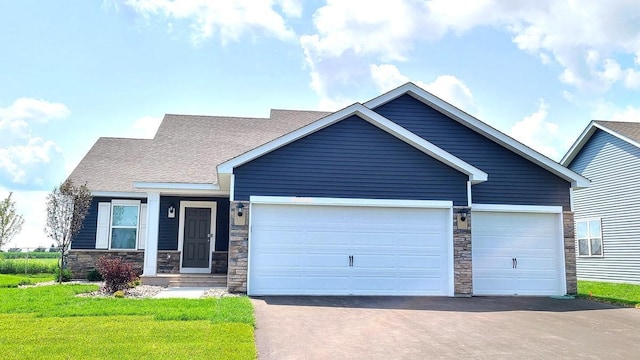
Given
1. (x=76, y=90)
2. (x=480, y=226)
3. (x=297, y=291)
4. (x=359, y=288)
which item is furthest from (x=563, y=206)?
(x=76, y=90)

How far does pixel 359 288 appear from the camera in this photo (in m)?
12.2

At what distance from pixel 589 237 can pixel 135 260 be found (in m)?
16.7

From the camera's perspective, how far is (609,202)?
18250 mm

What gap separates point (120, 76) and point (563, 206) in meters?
13.4

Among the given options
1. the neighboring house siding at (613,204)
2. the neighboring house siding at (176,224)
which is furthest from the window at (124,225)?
the neighboring house siding at (613,204)

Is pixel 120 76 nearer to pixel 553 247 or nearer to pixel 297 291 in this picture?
pixel 297 291

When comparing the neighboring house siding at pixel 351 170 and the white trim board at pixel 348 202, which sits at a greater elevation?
the neighboring house siding at pixel 351 170

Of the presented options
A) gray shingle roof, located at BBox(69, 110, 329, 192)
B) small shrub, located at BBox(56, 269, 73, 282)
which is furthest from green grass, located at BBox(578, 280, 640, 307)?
small shrub, located at BBox(56, 269, 73, 282)

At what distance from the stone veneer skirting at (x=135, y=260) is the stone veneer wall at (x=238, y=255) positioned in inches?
171

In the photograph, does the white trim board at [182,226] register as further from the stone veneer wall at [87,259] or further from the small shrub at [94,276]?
the small shrub at [94,276]

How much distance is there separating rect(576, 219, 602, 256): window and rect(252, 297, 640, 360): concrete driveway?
26.3 feet

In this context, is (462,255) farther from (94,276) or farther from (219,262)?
(94,276)

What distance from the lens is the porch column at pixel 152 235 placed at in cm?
1423

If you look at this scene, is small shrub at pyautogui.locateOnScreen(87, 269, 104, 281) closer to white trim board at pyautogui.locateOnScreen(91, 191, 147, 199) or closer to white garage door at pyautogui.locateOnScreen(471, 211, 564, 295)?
white trim board at pyautogui.locateOnScreen(91, 191, 147, 199)
